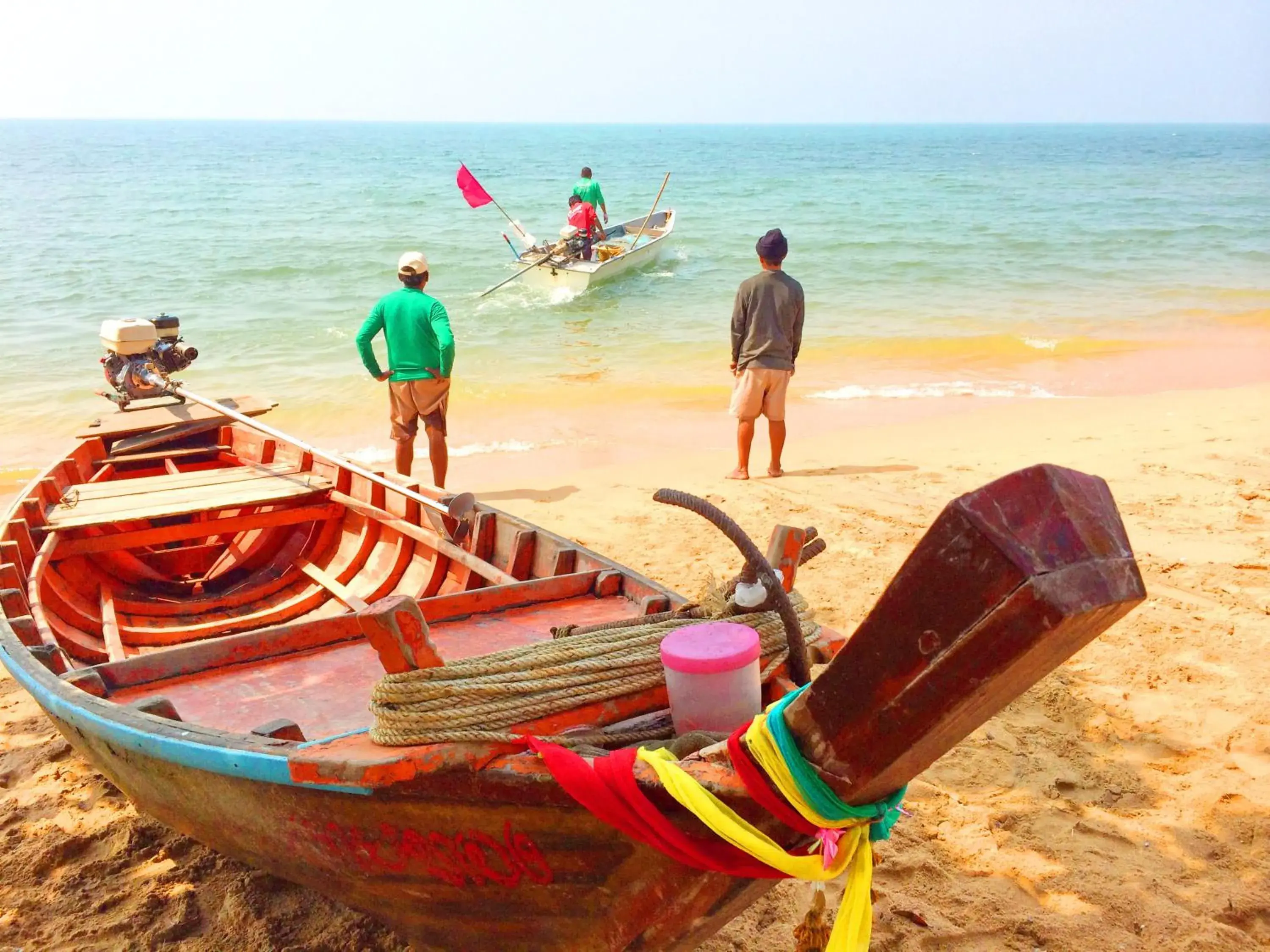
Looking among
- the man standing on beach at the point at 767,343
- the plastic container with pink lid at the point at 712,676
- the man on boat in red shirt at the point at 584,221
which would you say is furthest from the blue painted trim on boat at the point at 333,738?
the man on boat in red shirt at the point at 584,221

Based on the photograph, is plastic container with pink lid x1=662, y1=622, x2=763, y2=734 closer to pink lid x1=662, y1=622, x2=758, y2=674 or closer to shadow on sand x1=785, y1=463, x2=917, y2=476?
pink lid x1=662, y1=622, x2=758, y2=674

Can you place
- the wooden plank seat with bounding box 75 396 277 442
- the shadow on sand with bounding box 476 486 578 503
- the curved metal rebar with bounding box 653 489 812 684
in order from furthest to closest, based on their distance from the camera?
the shadow on sand with bounding box 476 486 578 503, the wooden plank seat with bounding box 75 396 277 442, the curved metal rebar with bounding box 653 489 812 684

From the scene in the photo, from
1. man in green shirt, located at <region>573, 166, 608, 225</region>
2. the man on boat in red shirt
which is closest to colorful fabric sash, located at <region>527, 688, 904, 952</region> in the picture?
man in green shirt, located at <region>573, 166, 608, 225</region>

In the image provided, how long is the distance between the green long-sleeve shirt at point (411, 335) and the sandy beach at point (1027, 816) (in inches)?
69.8

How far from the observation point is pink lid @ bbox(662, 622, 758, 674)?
2240 mm

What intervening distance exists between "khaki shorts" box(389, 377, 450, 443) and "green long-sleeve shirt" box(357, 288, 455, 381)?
0.26 ft

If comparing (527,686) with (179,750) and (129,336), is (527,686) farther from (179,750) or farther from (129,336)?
(129,336)

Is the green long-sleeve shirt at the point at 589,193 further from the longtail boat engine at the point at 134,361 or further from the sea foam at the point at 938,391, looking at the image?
the longtail boat engine at the point at 134,361

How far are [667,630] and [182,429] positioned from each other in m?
4.97

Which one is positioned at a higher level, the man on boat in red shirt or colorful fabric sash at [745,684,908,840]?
the man on boat in red shirt

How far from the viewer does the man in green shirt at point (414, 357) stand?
6723mm

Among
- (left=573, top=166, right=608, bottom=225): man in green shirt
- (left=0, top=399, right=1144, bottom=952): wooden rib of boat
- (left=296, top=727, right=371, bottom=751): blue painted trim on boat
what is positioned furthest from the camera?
(left=573, top=166, right=608, bottom=225): man in green shirt

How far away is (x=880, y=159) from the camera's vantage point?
69000 millimetres

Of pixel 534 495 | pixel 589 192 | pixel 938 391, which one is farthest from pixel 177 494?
pixel 589 192
